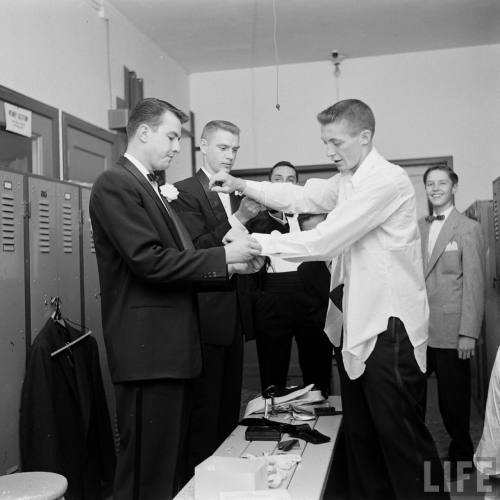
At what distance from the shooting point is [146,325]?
75.7 inches

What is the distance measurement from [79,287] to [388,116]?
3.53 metres

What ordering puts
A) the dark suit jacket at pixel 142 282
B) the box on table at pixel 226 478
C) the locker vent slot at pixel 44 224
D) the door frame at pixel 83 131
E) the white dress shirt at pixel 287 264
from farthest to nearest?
1. the door frame at pixel 83 131
2. the white dress shirt at pixel 287 264
3. the locker vent slot at pixel 44 224
4. the dark suit jacket at pixel 142 282
5. the box on table at pixel 226 478

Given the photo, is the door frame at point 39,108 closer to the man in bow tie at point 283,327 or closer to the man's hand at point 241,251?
the man in bow tie at point 283,327

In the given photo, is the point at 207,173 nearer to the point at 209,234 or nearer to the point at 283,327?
the point at 209,234

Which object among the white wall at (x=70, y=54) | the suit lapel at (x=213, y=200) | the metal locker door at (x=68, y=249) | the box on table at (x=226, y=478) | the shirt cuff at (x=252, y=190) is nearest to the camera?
the box on table at (x=226, y=478)

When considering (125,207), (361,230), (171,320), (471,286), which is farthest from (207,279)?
(471,286)

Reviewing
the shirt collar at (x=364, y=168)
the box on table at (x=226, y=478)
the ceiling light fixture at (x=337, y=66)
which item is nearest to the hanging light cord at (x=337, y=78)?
the ceiling light fixture at (x=337, y=66)

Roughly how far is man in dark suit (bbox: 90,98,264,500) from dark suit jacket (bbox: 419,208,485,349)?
1.68 metres

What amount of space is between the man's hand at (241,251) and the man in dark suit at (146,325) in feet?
0.05

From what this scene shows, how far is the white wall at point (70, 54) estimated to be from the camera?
3.30m

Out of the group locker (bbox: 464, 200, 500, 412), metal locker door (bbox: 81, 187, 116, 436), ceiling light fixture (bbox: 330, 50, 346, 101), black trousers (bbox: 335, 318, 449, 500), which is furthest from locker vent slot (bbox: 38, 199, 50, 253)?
ceiling light fixture (bbox: 330, 50, 346, 101)

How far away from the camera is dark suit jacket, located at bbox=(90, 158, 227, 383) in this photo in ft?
6.26

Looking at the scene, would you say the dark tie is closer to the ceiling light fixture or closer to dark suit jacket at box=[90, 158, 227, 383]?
dark suit jacket at box=[90, 158, 227, 383]

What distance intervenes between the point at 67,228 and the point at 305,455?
1.64 metres
